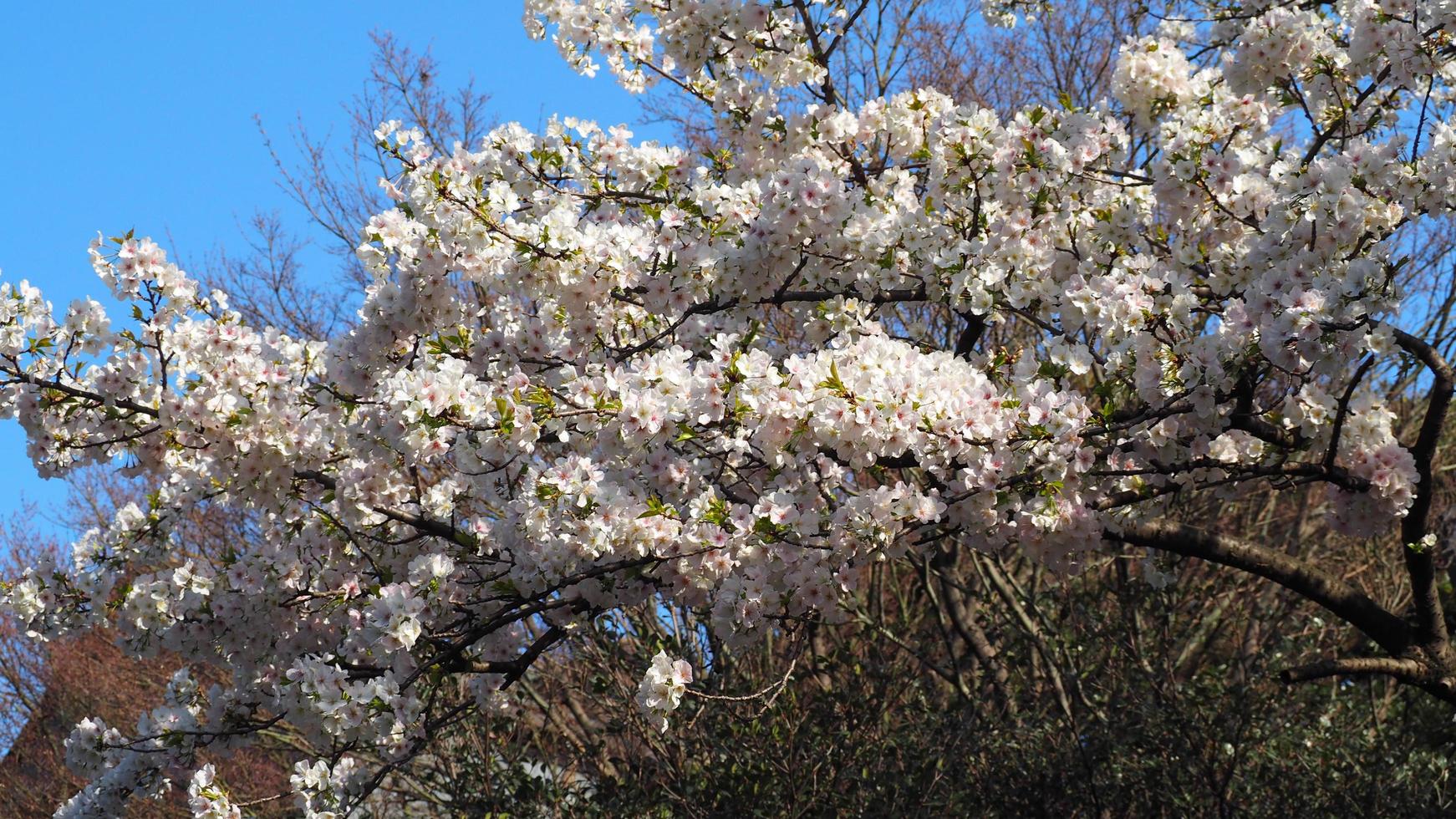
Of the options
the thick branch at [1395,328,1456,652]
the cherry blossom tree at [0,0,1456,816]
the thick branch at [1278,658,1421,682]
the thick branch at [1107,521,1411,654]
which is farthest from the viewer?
the thick branch at [1107,521,1411,654]

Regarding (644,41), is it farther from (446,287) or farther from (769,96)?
(446,287)

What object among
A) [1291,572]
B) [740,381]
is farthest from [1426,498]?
[740,381]

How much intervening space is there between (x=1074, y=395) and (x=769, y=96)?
2333mm

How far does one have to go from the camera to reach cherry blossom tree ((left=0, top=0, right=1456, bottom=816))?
12.6 feet

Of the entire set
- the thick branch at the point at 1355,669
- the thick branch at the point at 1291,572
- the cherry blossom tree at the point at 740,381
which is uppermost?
the cherry blossom tree at the point at 740,381

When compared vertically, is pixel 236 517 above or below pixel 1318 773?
above

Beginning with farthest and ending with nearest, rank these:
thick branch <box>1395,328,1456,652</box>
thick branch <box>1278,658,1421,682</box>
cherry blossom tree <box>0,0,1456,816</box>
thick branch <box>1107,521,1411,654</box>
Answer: thick branch <box>1107,521,1411,654</box>, thick branch <box>1278,658,1421,682</box>, thick branch <box>1395,328,1456,652</box>, cherry blossom tree <box>0,0,1456,816</box>

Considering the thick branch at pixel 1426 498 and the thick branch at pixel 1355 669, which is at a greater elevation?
the thick branch at pixel 1426 498

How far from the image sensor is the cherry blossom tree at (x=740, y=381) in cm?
384

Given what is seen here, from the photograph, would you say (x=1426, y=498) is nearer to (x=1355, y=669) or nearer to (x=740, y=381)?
(x=1355, y=669)

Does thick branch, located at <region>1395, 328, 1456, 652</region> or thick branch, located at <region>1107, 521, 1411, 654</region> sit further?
thick branch, located at <region>1107, 521, 1411, 654</region>

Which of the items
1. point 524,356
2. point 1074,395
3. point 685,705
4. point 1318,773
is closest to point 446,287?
point 524,356

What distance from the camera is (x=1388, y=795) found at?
241 inches

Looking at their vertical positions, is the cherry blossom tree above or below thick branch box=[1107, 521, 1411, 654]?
above
